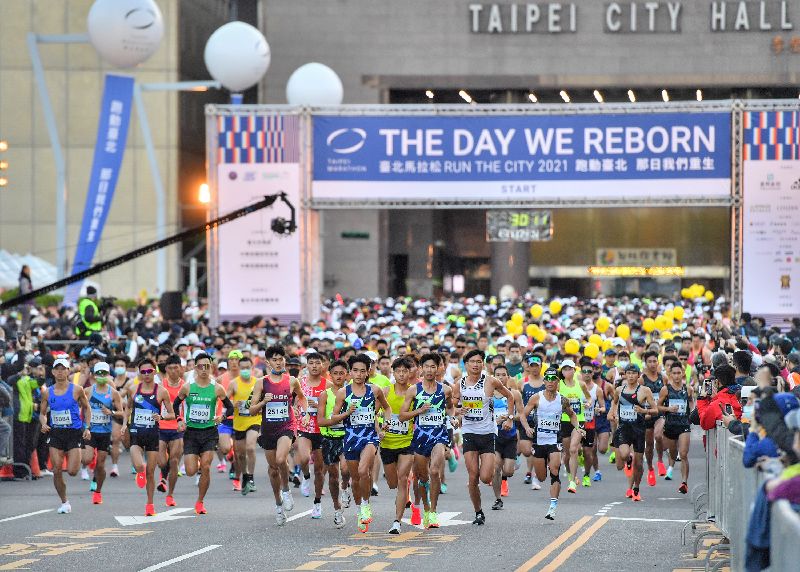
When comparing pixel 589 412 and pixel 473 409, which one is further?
pixel 589 412

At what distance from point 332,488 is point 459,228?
56.2m

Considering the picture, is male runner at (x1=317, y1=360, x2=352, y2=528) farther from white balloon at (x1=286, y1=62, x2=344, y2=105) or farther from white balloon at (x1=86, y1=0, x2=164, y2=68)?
white balloon at (x1=286, y1=62, x2=344, y2=105)

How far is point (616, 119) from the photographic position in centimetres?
3450

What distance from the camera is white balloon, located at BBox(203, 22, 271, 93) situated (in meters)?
38.0

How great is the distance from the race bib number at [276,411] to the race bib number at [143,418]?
171 cm

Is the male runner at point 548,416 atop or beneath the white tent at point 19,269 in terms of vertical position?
beneath

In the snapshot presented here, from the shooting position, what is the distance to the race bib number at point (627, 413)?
20406 millimetres

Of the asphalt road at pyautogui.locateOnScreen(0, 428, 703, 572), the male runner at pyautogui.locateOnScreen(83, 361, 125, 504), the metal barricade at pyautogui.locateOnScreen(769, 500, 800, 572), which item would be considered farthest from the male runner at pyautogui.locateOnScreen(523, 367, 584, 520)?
the metal barricade at pyautogui.locateOnScreen(769, 500, 800, 572)

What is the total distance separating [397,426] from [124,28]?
20579 mm

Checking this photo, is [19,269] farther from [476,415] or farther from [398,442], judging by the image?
[398,442]

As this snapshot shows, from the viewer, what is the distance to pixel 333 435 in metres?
16.8

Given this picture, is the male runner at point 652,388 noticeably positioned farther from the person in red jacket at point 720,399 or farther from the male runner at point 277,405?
the male runner at point 277,405

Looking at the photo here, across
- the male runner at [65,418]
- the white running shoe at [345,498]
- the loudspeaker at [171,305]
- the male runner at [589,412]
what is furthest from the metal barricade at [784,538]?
the loudspeaker at [171,305]

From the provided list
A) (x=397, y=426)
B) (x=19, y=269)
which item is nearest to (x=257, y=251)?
(x=397, y=426)
